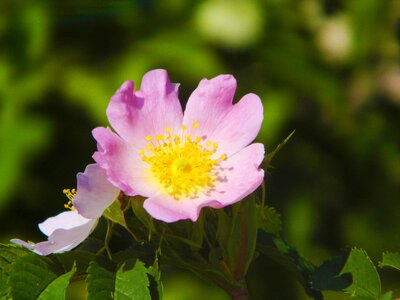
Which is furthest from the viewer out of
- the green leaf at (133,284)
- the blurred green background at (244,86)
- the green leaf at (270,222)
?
the blurred green background at (244,86)

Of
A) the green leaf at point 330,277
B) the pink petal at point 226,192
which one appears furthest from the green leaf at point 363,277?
the pink petal at point 226,192

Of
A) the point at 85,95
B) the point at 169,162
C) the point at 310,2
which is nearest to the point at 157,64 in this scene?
the point at 85,95

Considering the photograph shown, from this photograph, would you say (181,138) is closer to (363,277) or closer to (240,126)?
(240,126)

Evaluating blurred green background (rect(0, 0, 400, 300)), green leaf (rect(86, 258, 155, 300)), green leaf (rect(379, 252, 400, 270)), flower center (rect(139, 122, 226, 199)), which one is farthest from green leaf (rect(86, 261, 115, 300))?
blurred green background (rect(0, 0, 400, 300))

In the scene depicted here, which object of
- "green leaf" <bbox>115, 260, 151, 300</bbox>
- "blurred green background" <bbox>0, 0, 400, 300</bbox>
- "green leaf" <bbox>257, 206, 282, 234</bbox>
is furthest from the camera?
"blurred green background" <bbox>0, 0, 400, 300</bbox>

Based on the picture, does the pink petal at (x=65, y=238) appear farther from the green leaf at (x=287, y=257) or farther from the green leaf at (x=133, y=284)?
the green leaf at (x=287, y=257)

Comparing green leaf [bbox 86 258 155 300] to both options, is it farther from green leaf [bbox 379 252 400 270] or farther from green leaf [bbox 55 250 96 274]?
green leaf [bbox 379 252 400 270]
